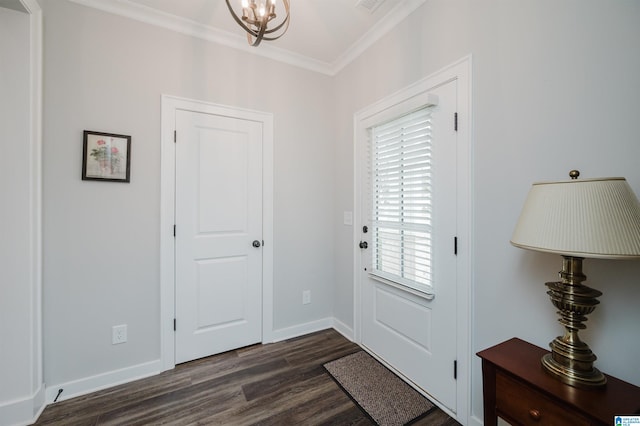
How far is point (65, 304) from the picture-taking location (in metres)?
1.82

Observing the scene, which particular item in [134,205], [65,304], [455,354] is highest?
[134,205]

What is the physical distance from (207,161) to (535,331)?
8.05 feet

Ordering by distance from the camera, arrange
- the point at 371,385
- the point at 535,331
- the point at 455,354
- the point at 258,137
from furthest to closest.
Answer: the point at 258,137
the point at 371,385
the point at 455,354
the point at 535,331

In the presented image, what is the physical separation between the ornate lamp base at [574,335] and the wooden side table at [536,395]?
3 centimetres

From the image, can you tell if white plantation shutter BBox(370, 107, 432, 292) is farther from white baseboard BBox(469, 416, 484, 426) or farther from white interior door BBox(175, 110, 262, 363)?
white interior door BBox(175, 110, 262, 363)

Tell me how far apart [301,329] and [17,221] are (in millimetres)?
2275

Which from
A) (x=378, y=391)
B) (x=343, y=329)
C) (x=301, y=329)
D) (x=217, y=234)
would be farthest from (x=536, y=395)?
(x=217, y=234)

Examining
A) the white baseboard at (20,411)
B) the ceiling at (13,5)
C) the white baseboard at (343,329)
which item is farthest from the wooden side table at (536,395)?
the ceiling at (13,5)

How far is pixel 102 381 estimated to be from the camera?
6.26 ft

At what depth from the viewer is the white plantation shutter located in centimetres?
182

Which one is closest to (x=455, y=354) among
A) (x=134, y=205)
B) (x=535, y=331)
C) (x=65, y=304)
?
(x=535, y=331)

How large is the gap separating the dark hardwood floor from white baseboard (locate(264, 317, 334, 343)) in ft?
0.91

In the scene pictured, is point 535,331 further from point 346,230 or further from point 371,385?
point 346,230

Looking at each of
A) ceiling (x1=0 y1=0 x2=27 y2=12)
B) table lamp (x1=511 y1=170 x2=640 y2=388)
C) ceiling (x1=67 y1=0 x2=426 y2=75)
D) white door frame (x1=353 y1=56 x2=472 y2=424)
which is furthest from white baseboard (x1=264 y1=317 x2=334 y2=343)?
ceiling (x1=0 y1=0 x2=27 y2=12)
